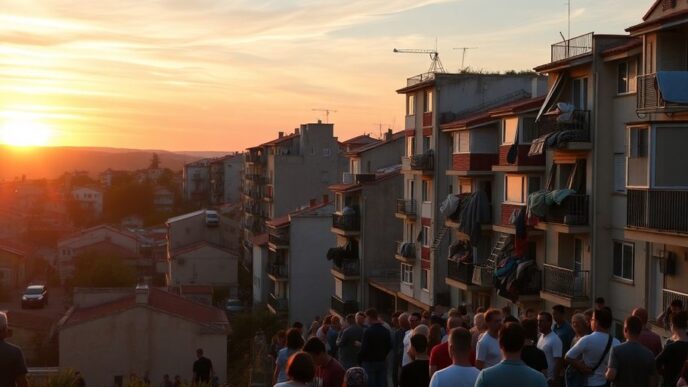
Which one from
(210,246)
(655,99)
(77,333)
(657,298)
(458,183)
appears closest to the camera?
(655,99)

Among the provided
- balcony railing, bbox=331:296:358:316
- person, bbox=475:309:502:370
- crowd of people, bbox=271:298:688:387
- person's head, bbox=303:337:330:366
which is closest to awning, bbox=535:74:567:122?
crowd of people, bbox=271:298:688:387

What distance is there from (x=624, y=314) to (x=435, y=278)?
57.8ft

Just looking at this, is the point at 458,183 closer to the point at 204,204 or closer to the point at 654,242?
the point at 654,242

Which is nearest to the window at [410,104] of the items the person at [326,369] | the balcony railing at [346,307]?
the balcony railing at [346,307]

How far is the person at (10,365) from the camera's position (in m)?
11.9

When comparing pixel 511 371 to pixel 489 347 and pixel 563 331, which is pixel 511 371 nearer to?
pixel 489 347

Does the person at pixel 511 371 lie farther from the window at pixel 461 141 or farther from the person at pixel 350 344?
Answer: the window at pixel 461 141

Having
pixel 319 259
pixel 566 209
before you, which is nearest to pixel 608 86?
pixel 566 209

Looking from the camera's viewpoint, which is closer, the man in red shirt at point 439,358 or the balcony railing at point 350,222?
the man in red shirt at point 439,358

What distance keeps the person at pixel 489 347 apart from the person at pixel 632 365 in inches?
58.2

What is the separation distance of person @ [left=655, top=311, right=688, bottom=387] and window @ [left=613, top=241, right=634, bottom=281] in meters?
18.6

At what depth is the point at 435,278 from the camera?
47656 mm

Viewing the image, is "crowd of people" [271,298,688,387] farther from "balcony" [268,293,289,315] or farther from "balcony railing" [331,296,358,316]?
"balcony" [268,293,289,315]

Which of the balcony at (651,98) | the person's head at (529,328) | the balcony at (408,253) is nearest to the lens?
the person's head at (529,328)
